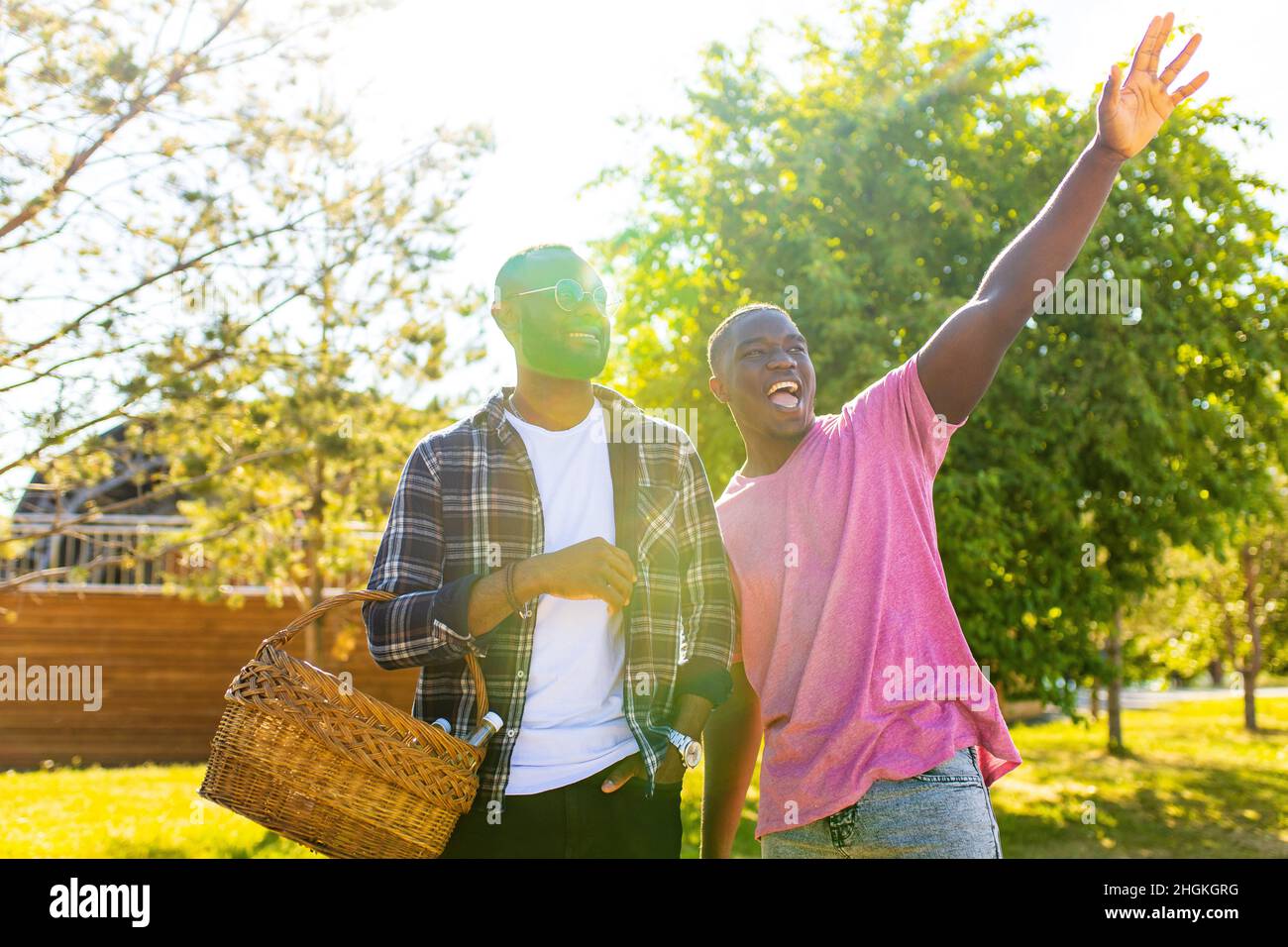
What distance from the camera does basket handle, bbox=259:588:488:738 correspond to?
229cm

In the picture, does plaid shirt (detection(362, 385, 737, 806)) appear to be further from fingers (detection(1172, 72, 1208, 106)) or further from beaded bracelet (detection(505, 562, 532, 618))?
fingers (detection(1172, 72, 1208, 106))

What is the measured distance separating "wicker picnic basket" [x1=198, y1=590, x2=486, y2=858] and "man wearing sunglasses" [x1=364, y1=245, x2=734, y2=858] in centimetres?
25

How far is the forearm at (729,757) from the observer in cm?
294

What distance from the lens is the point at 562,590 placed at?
2.31 m

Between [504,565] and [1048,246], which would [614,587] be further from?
[1048,246]

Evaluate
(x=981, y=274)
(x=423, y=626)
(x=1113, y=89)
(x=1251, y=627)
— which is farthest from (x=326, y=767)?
(x=1251, y=627)

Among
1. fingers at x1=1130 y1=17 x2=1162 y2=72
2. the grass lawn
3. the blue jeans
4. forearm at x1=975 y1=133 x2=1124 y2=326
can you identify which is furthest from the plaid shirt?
the grass lawn

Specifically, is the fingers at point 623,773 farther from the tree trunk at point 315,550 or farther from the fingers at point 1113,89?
the tree trunk at point 315,550

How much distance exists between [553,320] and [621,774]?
116cm

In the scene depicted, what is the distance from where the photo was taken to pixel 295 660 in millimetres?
2168

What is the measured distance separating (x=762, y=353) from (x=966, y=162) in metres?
7.22

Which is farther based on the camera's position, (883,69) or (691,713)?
(883,69)
